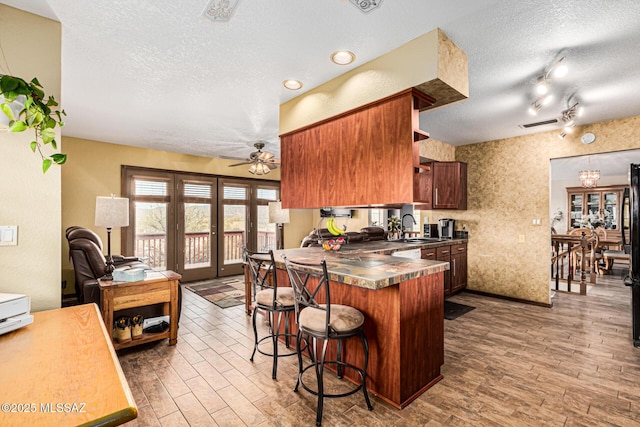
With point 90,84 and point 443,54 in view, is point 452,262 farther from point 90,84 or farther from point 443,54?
point 90,84

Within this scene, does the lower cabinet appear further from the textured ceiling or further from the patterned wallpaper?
the textured ceiling

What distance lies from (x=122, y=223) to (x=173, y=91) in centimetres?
157

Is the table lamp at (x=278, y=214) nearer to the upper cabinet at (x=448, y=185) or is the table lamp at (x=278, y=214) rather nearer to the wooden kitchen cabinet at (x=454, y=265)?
the wooden kitchen cabinet at (x=454, y=265)

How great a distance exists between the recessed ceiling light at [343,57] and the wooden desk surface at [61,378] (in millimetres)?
2377

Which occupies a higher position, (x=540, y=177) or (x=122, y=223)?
(x=540, y=177)

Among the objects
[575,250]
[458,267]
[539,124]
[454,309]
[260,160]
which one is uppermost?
Answer: [539,124]

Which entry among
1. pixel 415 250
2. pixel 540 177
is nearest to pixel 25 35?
pixel 415 250

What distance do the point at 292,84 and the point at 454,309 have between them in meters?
3.82

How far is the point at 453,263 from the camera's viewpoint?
5074mm

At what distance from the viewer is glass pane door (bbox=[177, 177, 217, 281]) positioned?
6.14 m

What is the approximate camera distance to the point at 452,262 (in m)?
5.07

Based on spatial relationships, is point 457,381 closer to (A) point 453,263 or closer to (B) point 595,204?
(A) point 453,263

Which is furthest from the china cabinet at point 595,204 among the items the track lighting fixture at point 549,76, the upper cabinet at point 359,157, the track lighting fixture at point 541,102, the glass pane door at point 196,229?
the glass pane door at point 196,229

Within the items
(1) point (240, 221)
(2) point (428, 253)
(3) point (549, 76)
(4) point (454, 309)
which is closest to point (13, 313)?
(3) point (549, 76)
